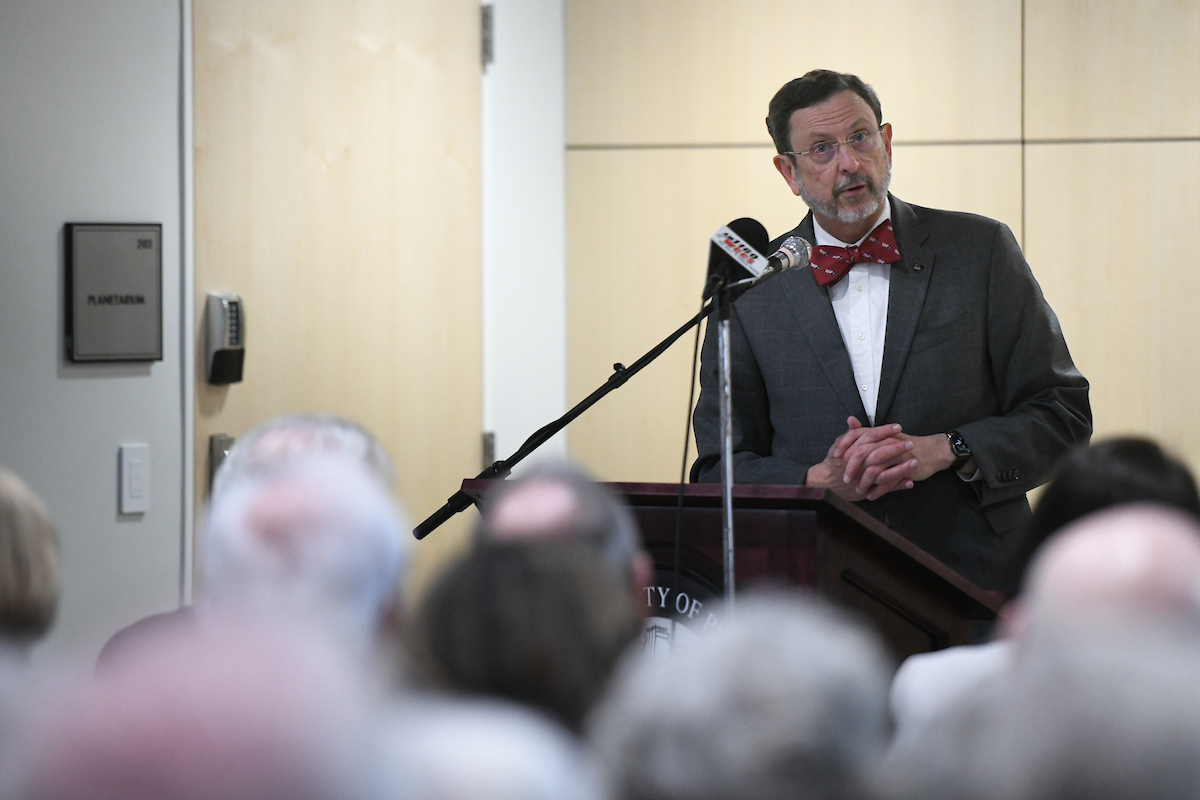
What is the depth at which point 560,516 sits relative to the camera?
94 cm

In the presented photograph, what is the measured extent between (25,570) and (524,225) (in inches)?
118

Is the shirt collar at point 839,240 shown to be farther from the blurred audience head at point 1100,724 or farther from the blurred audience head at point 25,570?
the blurred audience head at point 1100,724

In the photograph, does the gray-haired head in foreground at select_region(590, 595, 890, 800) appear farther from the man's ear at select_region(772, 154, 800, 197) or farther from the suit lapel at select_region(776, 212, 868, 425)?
the man's ear at select_region(772, 154, 800, 197)

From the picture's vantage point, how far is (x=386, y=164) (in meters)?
3.65

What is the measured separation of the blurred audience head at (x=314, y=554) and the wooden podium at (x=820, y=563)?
92 centimetres

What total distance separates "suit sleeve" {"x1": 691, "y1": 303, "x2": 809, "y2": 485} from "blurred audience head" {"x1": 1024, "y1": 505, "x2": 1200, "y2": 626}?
62.0 inches

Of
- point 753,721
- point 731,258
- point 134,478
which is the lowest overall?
point 134,478

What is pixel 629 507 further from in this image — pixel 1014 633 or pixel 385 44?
pixel 385 44

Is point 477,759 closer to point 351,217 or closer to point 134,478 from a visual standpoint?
point 134,478

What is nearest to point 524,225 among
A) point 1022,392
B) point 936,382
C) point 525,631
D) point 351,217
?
point 351,217

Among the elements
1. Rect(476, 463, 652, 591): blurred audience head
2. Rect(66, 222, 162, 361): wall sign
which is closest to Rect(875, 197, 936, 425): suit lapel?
Rect(476, 463, 652, 591): blurred audience head

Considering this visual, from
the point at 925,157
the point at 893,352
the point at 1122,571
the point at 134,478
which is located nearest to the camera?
the point at 1122,571

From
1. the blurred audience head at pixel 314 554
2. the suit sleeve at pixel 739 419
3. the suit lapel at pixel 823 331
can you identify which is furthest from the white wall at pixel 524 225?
the blurred audience head at pixel 314 554

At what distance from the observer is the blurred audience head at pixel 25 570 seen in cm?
97
